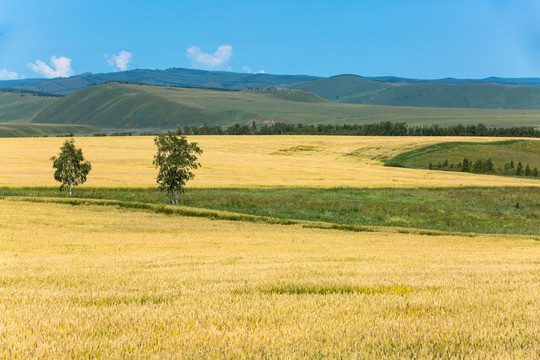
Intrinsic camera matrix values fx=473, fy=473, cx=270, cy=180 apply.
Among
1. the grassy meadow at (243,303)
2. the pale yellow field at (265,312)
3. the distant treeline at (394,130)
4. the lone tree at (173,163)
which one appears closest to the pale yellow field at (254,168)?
the lone tree at (173,163)

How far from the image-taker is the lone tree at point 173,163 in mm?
52256

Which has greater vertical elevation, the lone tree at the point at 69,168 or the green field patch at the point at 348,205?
the lone tree at the point at 69,168

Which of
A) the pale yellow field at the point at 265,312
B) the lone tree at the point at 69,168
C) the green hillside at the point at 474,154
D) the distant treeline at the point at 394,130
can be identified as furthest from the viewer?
the distant treeline at the point at 394,130

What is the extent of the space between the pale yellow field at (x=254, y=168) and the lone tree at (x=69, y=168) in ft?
13.4

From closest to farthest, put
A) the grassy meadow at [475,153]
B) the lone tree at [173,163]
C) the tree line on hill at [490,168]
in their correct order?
the lone tree at [173,163]
the tree line on hill at [490,168]
the grassy meadow at [475,153]

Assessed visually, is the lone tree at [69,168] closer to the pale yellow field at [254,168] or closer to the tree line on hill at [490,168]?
the pale yellow field at [254,168]

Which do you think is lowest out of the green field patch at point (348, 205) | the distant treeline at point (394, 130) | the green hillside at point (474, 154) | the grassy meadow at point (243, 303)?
the green field patch at point (348, 205)

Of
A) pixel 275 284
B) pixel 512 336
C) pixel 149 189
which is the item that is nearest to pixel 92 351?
pixel 275 284

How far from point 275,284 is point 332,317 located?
8.55 ft

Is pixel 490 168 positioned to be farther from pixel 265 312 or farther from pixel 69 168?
pixel 265 312

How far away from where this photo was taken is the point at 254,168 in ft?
271

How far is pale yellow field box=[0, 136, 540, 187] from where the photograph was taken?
6494 centimetres

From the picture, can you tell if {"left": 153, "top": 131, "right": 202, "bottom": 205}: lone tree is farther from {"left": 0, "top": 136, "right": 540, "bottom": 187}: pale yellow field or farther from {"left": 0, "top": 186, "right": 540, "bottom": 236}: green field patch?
{"left": 0, "top": 136, "right": 540, "bottom": 187}: pale yellow field

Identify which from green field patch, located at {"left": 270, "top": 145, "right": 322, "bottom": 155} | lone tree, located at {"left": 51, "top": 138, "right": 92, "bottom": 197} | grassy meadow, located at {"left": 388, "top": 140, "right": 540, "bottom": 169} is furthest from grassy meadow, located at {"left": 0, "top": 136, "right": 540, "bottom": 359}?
green field patch, located at {"left": 270, "top": 145, "right": 322, "bottom": 155}
